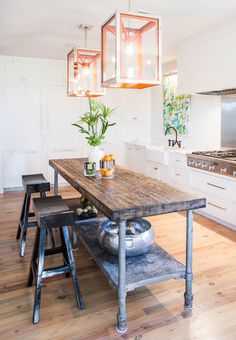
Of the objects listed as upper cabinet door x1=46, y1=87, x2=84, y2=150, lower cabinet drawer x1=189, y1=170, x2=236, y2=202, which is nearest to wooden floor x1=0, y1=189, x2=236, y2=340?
lower cabinet drawer x1=189, y1=170, x2=236, y2=202

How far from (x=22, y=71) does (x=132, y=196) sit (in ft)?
14.2

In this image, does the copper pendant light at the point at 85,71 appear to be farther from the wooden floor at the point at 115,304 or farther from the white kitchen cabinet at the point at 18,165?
the white kitchen cabinet at the point at 18,165

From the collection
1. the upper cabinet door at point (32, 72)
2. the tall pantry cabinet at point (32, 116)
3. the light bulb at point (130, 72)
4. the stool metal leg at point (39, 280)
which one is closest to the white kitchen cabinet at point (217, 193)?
the light bulb at point (130, 72)

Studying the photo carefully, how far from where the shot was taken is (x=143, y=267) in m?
2.19

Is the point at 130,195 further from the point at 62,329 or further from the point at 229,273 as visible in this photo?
the point at 229,273

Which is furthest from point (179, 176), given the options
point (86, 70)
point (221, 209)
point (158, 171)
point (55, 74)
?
point (55, 74)

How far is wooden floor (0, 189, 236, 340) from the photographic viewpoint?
193 centimetres

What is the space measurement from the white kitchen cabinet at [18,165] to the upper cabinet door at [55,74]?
134cm

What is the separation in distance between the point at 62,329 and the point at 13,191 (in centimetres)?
415

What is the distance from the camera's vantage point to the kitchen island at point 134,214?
187cm

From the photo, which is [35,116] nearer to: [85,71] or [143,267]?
[85,71]

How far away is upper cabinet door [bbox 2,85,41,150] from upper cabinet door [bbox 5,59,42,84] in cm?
12

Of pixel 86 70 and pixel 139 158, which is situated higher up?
pixel 86 70

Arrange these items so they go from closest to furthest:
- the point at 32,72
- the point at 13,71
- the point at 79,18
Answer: the point at 79,18 → the point at 13,71 → the point at 32,72
